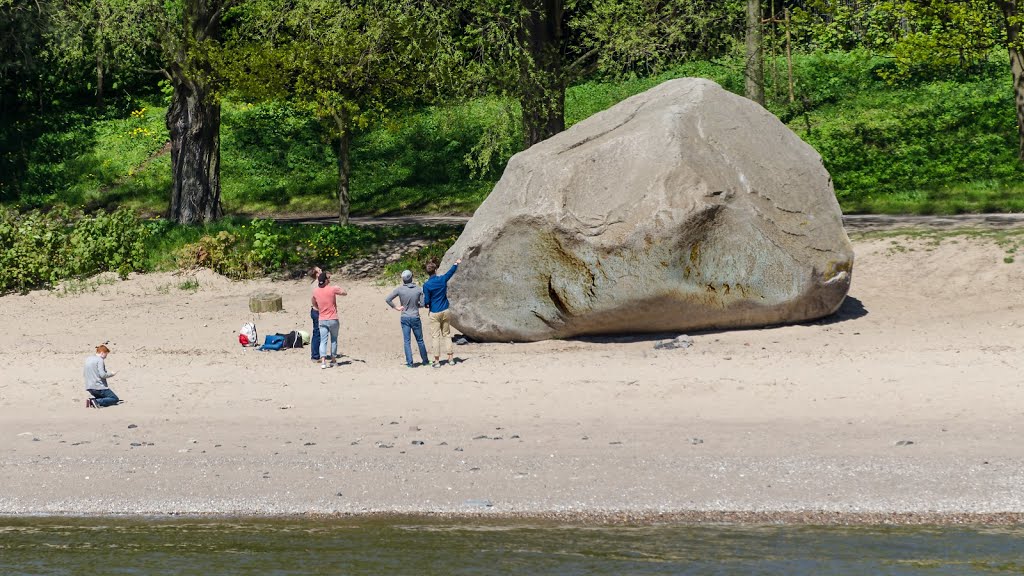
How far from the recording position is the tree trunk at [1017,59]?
2545 centimetres

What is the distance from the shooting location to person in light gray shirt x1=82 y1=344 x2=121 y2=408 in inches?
526

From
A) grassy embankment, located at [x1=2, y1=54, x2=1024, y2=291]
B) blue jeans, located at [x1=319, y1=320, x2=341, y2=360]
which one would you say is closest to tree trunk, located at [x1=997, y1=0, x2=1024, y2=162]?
grassy embankment, located at [x1=2, y1=54, x2=1024, y2=291]

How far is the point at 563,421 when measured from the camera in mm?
12500

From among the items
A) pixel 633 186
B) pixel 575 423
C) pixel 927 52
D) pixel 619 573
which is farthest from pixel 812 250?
pixel 927 52

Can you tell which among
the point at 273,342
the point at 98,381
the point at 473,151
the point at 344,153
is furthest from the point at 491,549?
the point at 473,151

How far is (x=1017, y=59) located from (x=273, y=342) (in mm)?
19983

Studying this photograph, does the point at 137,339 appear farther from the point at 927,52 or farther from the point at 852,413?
the point at 927,52

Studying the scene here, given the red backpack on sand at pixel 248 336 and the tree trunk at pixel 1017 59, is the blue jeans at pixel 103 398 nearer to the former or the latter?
the red backpack on sand at pixel 248 336

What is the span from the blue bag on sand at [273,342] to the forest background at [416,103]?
4.97 meters

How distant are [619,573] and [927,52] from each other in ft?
67.2

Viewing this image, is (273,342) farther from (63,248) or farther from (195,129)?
(195,129)

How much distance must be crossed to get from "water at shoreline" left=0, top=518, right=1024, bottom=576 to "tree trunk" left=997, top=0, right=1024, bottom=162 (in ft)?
61.3

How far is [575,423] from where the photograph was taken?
12.4 meters

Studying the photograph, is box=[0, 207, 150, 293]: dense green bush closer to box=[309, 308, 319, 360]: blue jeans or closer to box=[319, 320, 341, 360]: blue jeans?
box=[309, 308, 319, 360]: blue jeans
